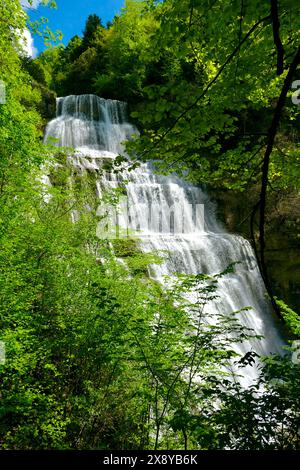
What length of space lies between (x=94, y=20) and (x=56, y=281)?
34990mm

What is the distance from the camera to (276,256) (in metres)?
14.2

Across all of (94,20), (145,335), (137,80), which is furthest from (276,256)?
(94,20)

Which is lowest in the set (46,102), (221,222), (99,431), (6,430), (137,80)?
(99,431)

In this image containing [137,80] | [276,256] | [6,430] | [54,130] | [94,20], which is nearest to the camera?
[6,430]

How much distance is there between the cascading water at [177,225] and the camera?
11.7 meters

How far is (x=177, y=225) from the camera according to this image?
49.4 ft

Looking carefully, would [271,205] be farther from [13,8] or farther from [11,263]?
[11,263]

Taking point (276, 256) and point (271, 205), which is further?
point (271, 205)
